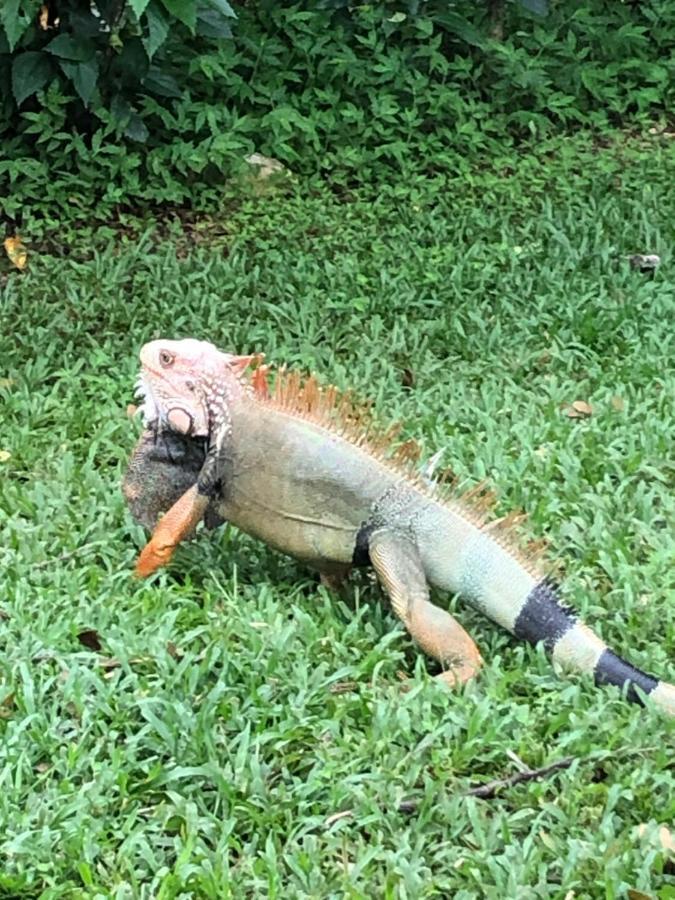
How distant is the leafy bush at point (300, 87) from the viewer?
7.01m

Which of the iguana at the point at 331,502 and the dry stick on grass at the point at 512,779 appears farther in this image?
the iguana at the point at 331,502

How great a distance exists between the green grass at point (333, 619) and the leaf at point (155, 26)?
0.98 meters

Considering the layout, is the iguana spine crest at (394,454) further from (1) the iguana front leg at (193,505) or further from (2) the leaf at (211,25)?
(2) the leaf at (211,25)

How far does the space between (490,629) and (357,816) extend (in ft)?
2.80

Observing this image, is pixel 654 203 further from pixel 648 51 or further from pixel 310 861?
pixel 310 861

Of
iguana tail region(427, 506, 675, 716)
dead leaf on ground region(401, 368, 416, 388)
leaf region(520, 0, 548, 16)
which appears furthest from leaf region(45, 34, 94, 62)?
iguana tail region(427, 506, 675, 716)

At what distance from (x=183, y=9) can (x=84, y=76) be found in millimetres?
761

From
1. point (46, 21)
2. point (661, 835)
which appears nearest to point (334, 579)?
point (661, 835)

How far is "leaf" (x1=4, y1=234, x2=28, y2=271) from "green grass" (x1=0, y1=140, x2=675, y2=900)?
0.08 metres

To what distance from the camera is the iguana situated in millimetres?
3537

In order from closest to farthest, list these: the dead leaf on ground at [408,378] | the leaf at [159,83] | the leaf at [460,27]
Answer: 1. the dead leaf on ground at [408,378]
2. the leaf at [159,83]
3. the leaf at [460,27]

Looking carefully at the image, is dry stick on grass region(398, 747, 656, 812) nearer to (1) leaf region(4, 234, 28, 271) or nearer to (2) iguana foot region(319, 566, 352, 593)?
(2) iguana foot region(319, 566, 352, 593)

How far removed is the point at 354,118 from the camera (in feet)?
25.2

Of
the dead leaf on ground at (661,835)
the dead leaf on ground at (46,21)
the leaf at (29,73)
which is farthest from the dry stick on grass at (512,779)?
the dead leaf on ground at (46,21)
